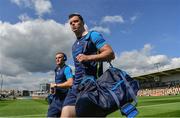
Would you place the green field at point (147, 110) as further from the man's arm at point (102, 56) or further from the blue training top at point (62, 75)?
the man's arm at point (102, 56)

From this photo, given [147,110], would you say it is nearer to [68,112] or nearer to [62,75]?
[62,75]

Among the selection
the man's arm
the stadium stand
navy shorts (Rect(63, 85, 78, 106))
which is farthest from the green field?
the stadium stand

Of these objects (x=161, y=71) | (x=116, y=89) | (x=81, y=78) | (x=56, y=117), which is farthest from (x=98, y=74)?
(x=161, y=71)

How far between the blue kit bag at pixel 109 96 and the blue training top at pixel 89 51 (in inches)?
14.8

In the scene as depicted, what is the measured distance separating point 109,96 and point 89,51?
895 mm

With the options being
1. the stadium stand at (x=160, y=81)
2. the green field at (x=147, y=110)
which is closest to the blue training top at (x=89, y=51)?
the green field at (x=147, y=110)

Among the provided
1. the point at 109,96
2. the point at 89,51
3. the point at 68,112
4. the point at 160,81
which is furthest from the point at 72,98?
the point at 160,81

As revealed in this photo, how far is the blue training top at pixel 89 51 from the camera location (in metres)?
4.63

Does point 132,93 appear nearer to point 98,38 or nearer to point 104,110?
point 104,110

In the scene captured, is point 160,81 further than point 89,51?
Yes

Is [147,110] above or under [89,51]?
under

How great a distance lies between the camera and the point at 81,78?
4.81m

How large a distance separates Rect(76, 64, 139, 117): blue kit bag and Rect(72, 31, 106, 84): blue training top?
38cm

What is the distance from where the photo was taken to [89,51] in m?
4.79
